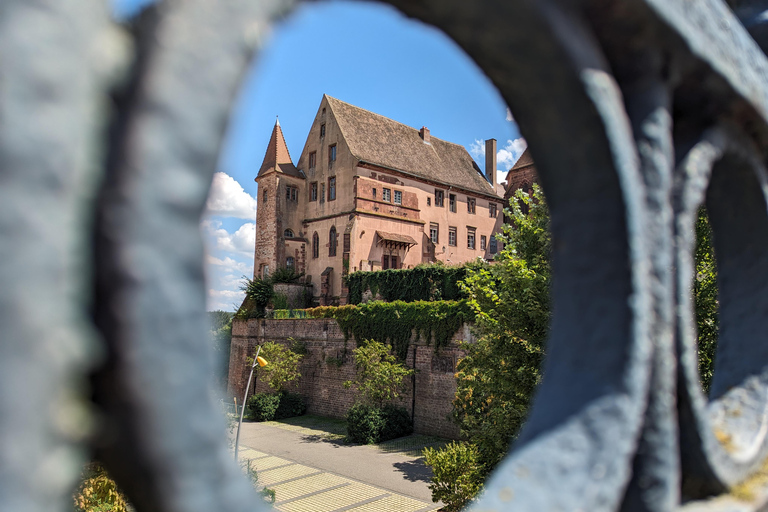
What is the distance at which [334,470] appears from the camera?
18.4 meters

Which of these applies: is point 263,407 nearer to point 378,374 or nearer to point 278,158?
point 378,374

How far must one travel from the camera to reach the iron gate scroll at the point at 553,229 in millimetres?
509

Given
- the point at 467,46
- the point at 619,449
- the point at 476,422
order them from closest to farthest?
1. the point at 619,449
2. the point at 467,46
3. the point at 476,422

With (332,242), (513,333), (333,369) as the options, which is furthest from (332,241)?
(513,333)

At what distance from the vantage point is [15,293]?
0.49 m

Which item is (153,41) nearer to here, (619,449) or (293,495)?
(619,449)

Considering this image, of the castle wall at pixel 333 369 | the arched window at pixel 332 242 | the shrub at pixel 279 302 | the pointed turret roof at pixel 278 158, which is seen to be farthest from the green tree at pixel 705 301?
the pointed turret roof at pixel 278 158

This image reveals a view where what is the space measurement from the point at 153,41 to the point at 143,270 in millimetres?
241

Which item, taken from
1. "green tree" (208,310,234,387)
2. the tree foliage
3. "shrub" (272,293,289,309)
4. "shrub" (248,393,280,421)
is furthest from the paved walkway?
"green tree" (208,310,234,387)

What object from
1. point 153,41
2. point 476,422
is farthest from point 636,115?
point 476,422

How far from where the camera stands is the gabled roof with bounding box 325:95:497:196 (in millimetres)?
34156

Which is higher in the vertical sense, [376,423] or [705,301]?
[705,301]

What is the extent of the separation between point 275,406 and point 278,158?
605 inches

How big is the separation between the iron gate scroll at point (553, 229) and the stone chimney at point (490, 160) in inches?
1649
